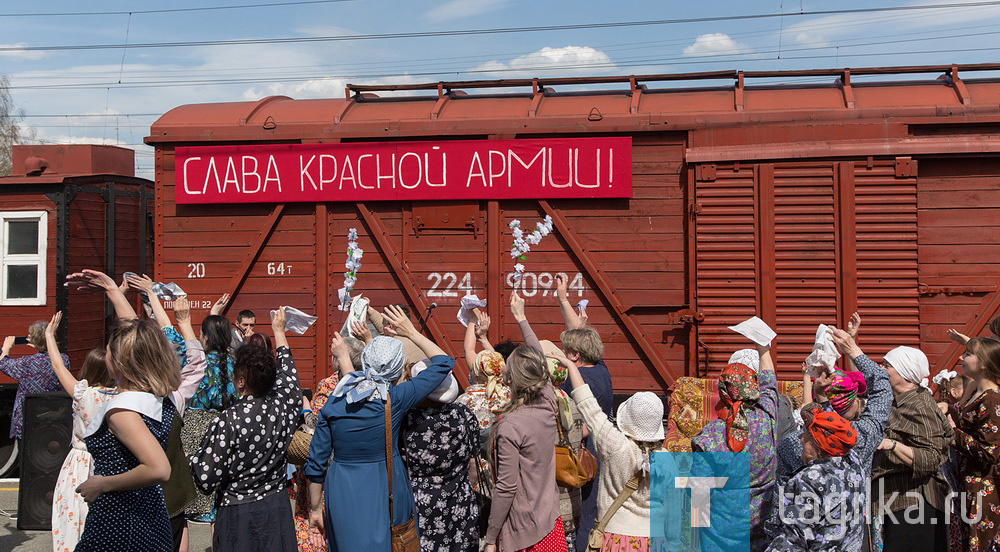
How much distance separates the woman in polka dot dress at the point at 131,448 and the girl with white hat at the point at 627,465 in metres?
1.91

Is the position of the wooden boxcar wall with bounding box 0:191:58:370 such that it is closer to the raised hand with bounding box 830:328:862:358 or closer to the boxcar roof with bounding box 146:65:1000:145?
the boxcar roof with bounding box 146:65:1000:145

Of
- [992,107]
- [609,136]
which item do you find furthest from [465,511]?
[992,107]

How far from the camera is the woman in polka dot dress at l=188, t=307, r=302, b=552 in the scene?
3514 millimetres

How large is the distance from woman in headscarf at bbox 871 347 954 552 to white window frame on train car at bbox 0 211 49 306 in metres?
8.52

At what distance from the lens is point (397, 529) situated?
3635 millimetres

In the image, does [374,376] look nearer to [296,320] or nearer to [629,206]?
[296,320]

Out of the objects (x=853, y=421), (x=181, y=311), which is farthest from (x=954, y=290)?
(x=181, y=311)

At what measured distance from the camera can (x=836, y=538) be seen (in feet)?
10.8

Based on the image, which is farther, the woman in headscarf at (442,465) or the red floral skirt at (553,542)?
the woman in headscarf at (442,465)

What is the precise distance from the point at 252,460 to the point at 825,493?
2.51 meters

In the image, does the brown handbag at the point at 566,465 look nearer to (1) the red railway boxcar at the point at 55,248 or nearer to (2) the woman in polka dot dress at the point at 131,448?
(2) the woman in polka dot dress at the point at 131,448

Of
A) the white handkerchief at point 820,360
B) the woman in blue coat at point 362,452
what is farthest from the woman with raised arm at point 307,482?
the white handkerchief at point 820,360

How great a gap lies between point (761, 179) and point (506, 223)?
94.5 inches

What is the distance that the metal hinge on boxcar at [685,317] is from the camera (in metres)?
7.19
